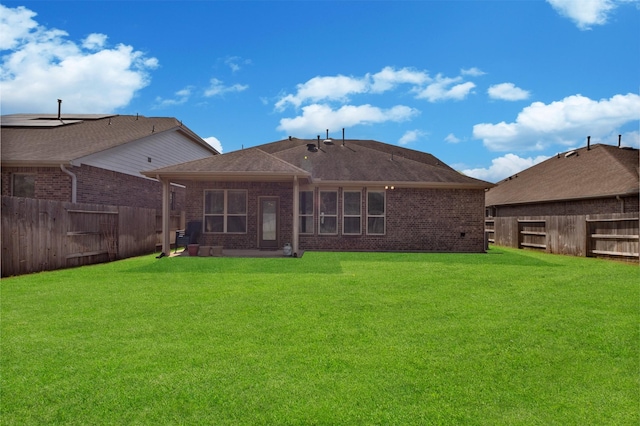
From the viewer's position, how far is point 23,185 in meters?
15.3

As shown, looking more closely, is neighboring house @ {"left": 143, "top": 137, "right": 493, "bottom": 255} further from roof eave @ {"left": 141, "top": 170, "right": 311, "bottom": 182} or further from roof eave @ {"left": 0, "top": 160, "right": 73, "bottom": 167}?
roof eave @ {"left": 0, "top": 160, "right": 73, "bottom": 167}

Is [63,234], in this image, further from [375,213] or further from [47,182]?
[375,213]

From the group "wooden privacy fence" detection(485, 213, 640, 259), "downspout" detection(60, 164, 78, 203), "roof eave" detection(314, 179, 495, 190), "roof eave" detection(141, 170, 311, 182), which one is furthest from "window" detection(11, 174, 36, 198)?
"wooden privacy fence" detection(485, 213, 640, 259)

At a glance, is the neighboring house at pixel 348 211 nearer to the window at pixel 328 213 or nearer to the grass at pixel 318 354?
the window at pixel 328 213

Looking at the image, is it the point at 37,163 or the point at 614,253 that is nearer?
the point at 37,163

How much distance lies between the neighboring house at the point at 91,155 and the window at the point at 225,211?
3.08m

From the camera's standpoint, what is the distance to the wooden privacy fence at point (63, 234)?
1010 cm

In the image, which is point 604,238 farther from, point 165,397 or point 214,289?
point 165,397

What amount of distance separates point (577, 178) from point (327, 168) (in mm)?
13146

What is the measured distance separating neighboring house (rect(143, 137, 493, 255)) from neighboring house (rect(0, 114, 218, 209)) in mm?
2920

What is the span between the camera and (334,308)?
638 centimetres

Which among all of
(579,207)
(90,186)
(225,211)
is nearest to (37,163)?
(90,186)

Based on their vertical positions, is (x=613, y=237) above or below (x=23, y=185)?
below

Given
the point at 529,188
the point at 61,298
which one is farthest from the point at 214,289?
the point at 529,188
